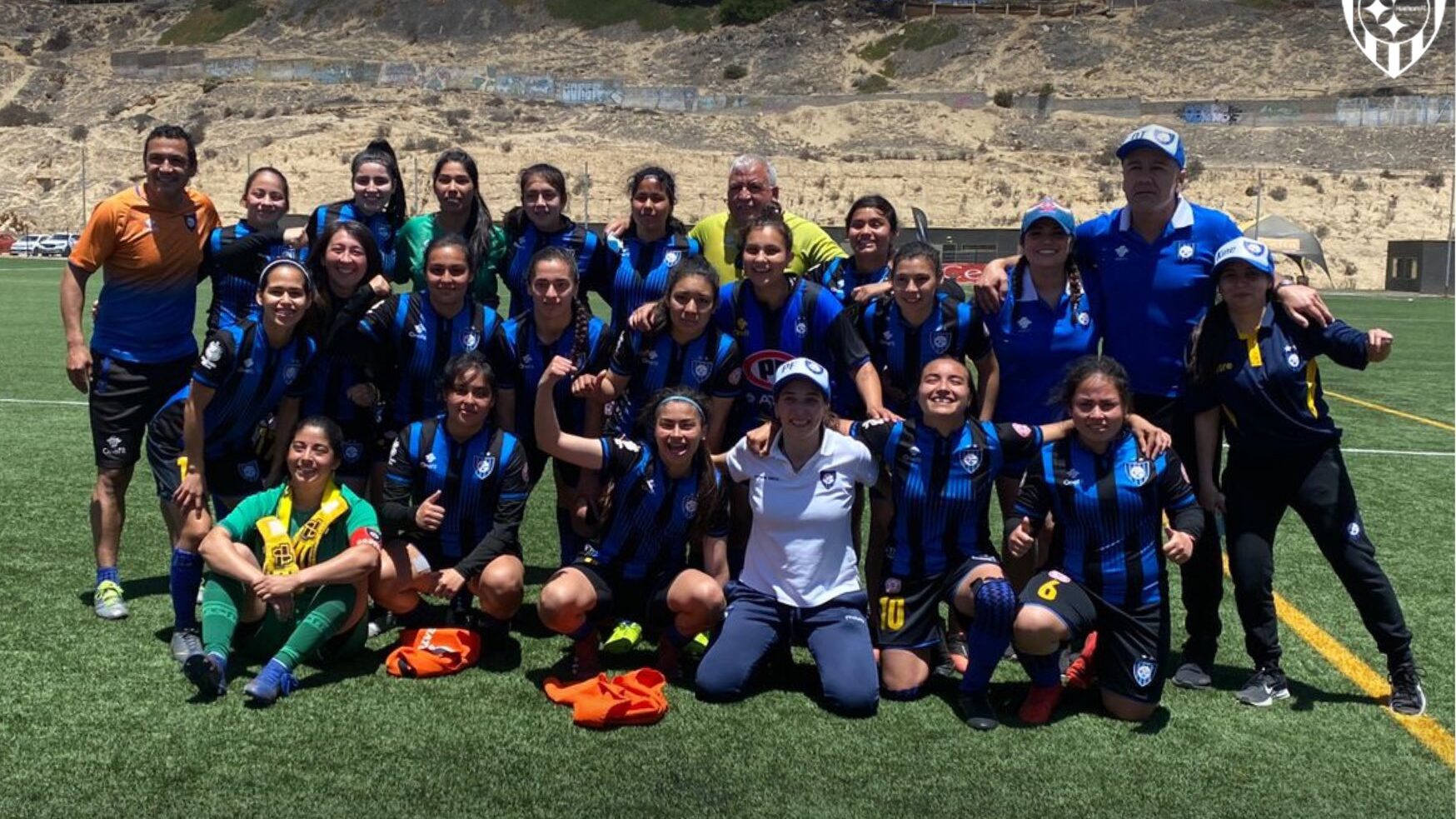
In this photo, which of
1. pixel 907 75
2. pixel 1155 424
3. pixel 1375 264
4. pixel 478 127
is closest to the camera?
pixel 1155 424

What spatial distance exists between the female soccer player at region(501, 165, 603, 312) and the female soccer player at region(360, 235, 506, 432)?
51 centimetres

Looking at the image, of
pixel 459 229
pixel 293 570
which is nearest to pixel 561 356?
pixel 459 229

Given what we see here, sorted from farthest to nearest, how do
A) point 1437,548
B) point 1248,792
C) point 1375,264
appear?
point 1375,264 → point 1437,548 → point 1248,792

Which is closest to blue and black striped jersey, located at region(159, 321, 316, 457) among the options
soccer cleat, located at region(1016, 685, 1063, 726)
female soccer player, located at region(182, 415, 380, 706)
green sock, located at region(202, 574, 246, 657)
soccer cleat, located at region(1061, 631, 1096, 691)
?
female soccer player, located at region(182, 415, 380, 706)

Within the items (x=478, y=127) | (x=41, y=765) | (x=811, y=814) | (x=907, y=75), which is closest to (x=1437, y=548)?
(x=811, y=814)

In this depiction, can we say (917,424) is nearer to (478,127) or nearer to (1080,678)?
(1080,678)

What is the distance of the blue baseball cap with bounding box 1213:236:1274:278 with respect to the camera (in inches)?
177

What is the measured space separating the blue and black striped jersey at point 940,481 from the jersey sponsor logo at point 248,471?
244cm

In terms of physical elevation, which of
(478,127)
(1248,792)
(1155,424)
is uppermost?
(478,127)

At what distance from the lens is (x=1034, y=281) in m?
4.99

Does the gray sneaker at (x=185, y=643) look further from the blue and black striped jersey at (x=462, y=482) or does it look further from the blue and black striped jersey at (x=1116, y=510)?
the blue and black striped jersey at (x=1116, y=510)

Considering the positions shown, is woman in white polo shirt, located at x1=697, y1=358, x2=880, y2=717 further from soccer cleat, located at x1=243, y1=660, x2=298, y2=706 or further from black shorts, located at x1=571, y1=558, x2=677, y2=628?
soccer cleat, located at x1=243, y1=660, x2=298, y2=706

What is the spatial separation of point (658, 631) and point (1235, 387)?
2335 mm

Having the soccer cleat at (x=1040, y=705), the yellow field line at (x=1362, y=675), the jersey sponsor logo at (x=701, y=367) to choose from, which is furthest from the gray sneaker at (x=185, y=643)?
the yellow field line at (x=1362, y=675)
